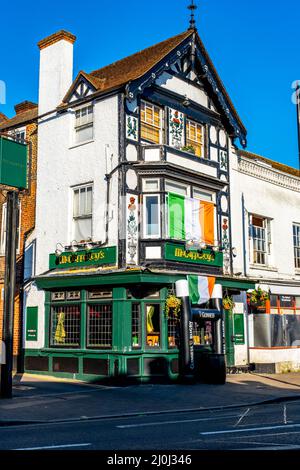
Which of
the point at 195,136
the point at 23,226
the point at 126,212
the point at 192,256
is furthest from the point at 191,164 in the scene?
the point at 23,226

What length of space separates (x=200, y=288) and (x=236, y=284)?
2.47 metres

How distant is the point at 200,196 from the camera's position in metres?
20.7

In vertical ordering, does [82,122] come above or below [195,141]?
above

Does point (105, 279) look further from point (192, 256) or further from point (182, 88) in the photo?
point (182, 88)

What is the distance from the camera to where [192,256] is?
64.3ft

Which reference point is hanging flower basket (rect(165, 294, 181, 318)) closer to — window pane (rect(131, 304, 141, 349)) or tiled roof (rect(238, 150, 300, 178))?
window pane (rect(131, 304, 141, 349))

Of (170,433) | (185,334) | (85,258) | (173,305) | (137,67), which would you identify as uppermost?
(137,67)

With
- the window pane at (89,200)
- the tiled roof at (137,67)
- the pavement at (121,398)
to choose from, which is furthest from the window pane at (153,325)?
the tiled roof at (137,67)

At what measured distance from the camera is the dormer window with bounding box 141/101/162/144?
64.4ft

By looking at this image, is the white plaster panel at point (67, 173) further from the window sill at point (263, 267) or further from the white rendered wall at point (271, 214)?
the window sill at point (263, 267)

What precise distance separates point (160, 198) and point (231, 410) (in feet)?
25.4

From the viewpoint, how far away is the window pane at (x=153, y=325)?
1837cm
